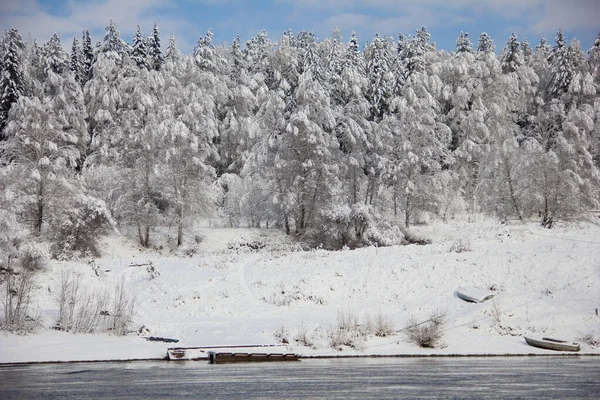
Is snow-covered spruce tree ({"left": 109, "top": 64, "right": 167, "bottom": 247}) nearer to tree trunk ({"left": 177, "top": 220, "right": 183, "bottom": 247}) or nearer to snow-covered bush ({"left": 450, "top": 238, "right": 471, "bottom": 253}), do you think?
tree trunk ({"left": 177, "top": 220, "right": 183, "bottom": 247})

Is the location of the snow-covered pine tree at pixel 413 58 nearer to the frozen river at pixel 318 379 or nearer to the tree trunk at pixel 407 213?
the tree trunk at pixel 407 213

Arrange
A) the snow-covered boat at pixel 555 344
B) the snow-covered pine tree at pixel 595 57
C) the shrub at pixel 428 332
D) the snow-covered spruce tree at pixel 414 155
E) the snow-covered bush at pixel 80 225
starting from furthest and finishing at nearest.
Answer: the snow-covered pine tree at pixel 595 57, the snow-covered spruce tree at pixel 414 155, the snow-covered bush at pixel 80 225, the shrub at pixel 428 332, the snow-covered boat at pixel 555 344

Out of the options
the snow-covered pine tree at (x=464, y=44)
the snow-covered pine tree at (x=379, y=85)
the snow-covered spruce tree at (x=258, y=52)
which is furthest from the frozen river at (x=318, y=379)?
the snow-covered pine tree at (x=464, y=44)

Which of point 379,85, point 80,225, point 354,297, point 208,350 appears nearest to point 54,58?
point 80,225

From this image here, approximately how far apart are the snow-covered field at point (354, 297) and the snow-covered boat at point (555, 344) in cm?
37

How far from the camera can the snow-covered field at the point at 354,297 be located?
65.3 feet

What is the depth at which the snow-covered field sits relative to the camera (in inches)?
784

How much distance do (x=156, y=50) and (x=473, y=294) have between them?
1824 inches

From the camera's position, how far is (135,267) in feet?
99.0

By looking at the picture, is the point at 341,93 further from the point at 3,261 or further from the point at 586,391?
the point at 586,391

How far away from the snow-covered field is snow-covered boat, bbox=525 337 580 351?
37 cm

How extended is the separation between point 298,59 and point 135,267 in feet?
111

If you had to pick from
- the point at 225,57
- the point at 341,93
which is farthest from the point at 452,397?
the point at 225,57

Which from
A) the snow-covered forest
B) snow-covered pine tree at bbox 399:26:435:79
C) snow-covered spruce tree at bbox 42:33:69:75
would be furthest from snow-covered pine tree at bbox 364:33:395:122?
snow-covered spruce tree at bbox 42:33:69:75
